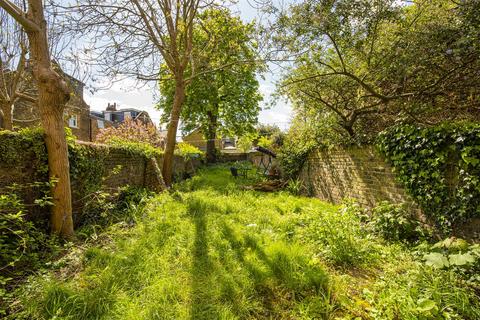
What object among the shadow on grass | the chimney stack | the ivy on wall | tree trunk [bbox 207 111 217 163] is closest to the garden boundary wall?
the shadow on grass

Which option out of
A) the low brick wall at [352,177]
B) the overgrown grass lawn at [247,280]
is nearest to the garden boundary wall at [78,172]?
the overgrown grass lawn at [247,280]

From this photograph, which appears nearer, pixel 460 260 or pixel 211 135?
pixel 460 260

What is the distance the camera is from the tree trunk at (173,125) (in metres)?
8.21

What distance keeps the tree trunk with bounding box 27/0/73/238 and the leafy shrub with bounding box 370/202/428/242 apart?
17.7 ft

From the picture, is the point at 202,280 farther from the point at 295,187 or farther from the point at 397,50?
the point at 295,187

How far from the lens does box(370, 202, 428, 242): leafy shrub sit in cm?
387

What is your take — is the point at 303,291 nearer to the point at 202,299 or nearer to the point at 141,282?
the point at 202,299

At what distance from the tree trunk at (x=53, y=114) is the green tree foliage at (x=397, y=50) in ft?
16.7

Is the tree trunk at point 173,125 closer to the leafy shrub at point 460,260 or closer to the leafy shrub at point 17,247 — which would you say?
the leafy shrub at point 17,247

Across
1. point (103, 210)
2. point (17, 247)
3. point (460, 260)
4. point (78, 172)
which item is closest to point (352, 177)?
point (460, 260)

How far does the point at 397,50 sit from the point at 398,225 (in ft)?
12.2

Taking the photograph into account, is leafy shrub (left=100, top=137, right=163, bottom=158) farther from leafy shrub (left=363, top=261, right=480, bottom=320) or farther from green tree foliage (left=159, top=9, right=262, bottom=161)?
green tree foliage (left=159, top=9, right=262, bottom=161)

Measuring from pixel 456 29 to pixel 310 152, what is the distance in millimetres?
4801

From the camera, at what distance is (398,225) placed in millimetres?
3988
